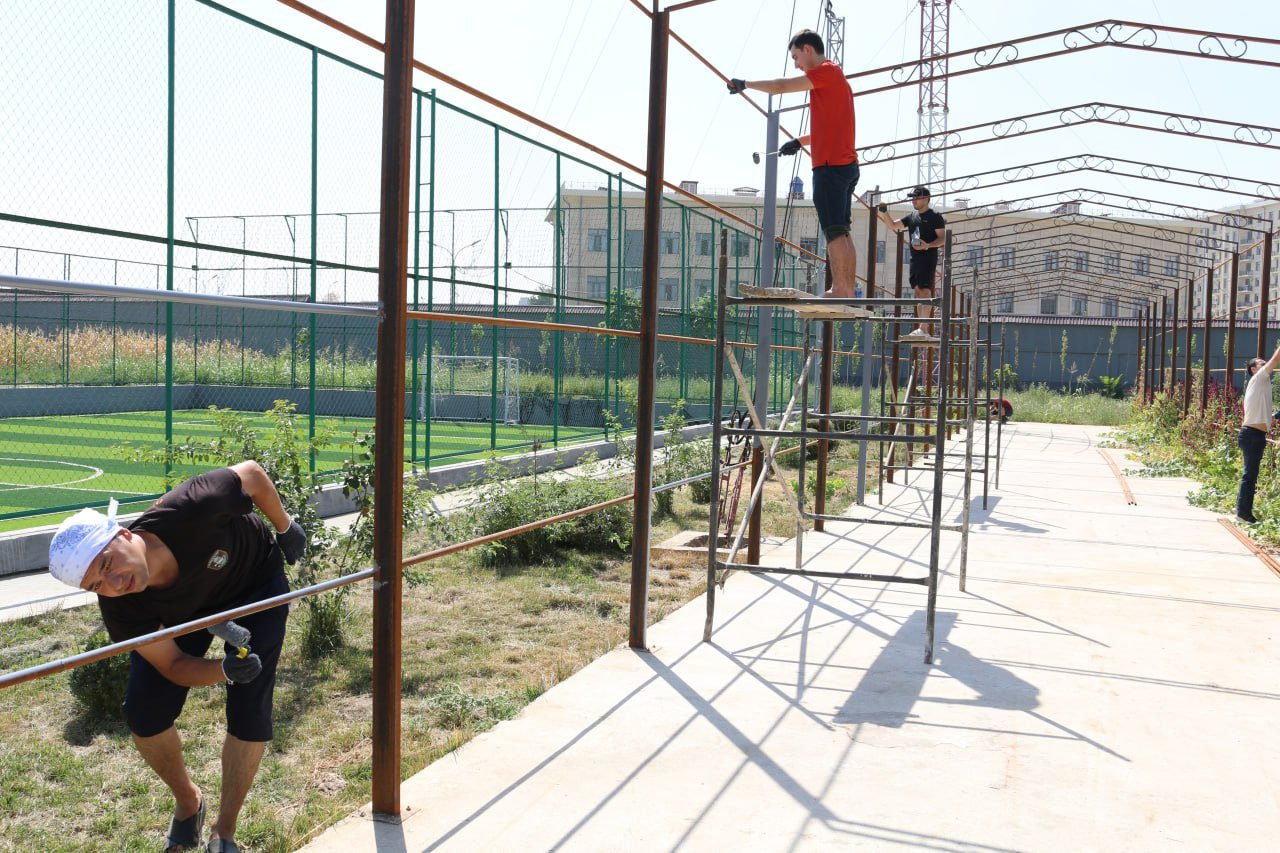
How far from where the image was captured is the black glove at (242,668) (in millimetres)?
3201

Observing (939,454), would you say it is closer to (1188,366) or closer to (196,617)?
(196,617)

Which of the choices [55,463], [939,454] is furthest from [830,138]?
[55,463]

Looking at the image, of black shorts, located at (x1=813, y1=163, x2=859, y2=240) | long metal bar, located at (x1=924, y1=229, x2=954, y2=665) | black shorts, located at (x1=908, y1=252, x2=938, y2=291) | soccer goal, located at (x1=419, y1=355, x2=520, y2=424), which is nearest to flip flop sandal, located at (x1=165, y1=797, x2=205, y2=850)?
long metal bar, located at (x1=924, y1=229, x2=954, y2=665)

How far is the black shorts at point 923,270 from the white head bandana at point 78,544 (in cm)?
874

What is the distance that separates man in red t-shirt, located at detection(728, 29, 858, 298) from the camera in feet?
19.6

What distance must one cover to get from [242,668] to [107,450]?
1491 centimetres

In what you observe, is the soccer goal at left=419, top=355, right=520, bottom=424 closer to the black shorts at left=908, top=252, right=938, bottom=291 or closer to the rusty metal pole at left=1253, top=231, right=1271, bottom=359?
the black shorts at left=908, top=252, right=938, bottom=291

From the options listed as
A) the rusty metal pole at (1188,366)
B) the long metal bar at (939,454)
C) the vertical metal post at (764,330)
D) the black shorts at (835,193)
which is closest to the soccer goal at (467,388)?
the rusty metal pole at (1188,366)

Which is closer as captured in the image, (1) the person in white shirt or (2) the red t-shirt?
(2) the red t-shirt

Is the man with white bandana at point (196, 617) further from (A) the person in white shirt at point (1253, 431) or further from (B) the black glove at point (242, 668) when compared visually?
(A) the person in white shirt at point (1253, 431)

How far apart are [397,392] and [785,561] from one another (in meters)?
5.34

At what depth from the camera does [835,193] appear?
6.11 metres

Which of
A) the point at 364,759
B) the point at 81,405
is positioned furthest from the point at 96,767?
the point at 81,405

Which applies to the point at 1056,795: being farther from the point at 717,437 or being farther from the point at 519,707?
the point at 717,437
